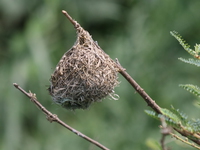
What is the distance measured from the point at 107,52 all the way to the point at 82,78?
5097mm

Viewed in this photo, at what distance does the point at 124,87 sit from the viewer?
7.43 metres

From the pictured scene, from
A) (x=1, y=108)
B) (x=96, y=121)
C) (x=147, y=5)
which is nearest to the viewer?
(x=96, y=121)

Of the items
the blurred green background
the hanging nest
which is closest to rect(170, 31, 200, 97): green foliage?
the hanging nest

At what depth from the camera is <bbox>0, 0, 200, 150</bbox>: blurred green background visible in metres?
7.05

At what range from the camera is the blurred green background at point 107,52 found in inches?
278

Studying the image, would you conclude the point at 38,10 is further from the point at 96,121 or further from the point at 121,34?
the point at 96,121

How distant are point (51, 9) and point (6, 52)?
43.6 inches

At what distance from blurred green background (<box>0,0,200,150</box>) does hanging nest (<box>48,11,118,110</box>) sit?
366cm

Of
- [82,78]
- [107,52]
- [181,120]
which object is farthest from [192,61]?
[107,52]

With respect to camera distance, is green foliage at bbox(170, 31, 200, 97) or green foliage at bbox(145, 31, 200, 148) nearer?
green foliage at bbox(145, 31, 200, 148)

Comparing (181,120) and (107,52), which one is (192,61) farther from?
(107,52)

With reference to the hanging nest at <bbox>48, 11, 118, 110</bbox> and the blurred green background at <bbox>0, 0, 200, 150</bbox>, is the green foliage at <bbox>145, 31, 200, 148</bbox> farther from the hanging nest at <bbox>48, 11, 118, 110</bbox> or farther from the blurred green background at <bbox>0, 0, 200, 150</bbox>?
the blurred green background at <bbox>0, 0, 200, 150</bbox>

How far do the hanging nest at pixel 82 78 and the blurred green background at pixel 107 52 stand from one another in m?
3.66

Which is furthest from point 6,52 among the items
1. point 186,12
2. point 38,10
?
point 186,12
